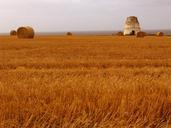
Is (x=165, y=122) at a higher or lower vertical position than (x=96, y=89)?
lower

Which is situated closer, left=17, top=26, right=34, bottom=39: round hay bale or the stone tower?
left=17, top=26, right=34, bottom=39: round hay bale

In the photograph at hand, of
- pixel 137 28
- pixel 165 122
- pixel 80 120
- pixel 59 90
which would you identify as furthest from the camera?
pixel 137 28

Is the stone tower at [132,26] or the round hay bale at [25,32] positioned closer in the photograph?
the round hay bale at [25,32]

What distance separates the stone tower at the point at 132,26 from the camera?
67.5 meters

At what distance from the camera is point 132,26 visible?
68.3 metres

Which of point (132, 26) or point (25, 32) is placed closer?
point (25, 32)

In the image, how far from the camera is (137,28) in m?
68.3

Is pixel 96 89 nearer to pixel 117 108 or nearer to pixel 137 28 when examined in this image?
pixel 117 108

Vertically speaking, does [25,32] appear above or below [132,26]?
above

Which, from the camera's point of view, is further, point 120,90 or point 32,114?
point 120,90

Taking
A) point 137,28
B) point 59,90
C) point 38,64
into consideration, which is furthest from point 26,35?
point 137,28

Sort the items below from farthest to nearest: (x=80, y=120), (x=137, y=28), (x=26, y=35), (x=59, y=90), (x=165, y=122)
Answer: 1. (x=137, y=28)
2. (x=26, y=35)
3. (x=59, y=90)
4. (x=165, y=122)
5. (x=80, y=120)

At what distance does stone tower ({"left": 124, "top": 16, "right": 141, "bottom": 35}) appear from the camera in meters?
67.5

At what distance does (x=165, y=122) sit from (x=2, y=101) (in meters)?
1.69
